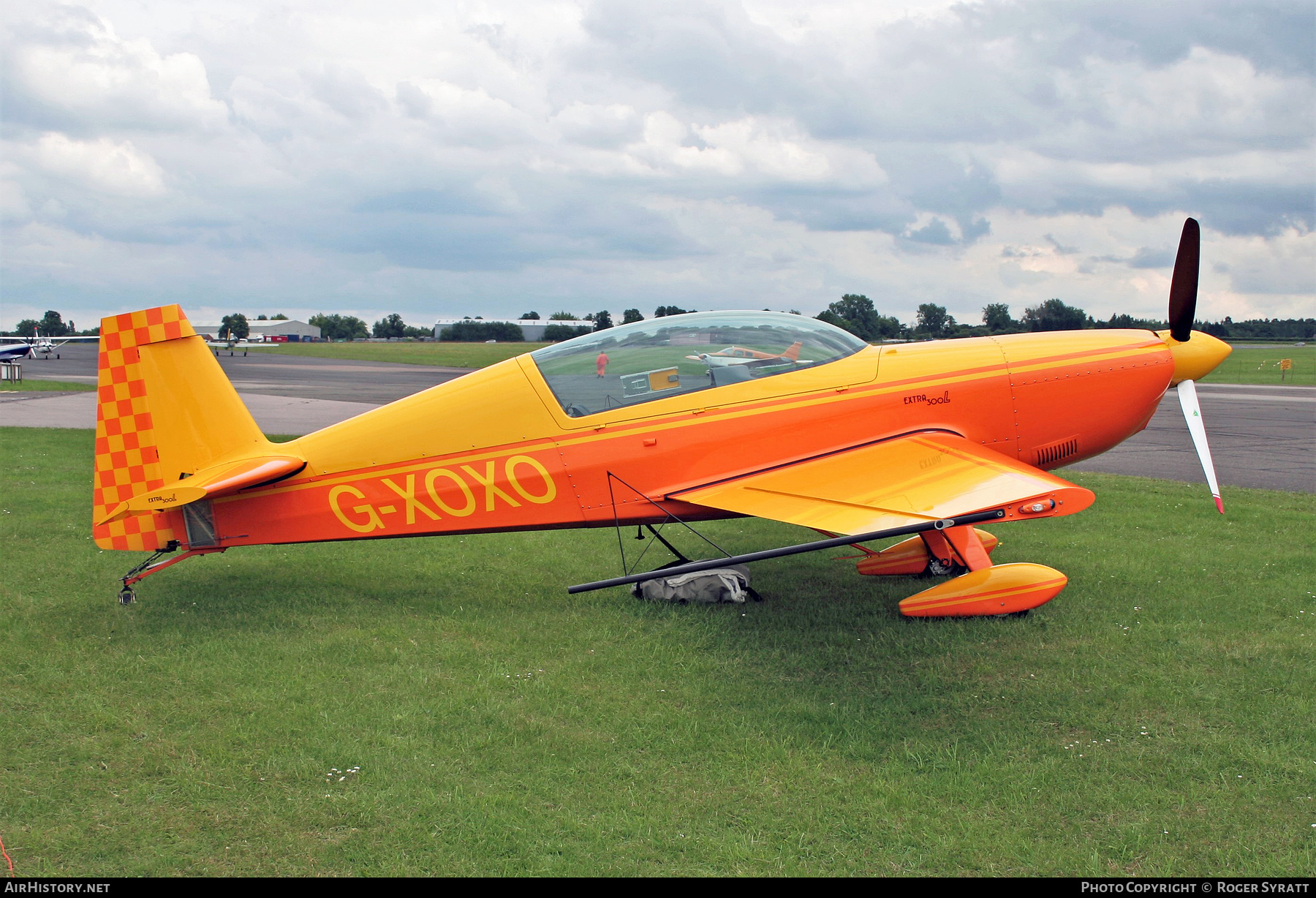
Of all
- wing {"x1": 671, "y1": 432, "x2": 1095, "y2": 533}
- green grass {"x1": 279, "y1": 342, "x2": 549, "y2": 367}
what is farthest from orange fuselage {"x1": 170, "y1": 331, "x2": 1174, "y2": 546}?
green grass {"x1": 279, "y1": 342, "x2": 549, "y2": 367}

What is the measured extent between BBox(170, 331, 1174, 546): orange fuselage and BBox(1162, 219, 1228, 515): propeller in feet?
5.28

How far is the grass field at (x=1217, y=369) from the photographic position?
1639 inches

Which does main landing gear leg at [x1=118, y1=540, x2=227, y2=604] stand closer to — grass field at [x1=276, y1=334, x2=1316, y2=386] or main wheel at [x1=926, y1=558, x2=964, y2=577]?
main wheel at [x1=926, y1=558, x2=964, y2=577]

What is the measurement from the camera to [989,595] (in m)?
6.25

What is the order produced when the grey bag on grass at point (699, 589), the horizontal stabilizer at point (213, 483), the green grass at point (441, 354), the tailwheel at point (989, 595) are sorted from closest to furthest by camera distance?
the horizontal stabilizer at point (213, 483), the tailwheel at point (989, 595), the grey bag on grass at point (699, 589), the green grass at point (441, 354)

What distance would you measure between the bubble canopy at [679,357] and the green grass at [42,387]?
27832 mm

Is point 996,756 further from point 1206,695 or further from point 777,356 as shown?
point 777,356

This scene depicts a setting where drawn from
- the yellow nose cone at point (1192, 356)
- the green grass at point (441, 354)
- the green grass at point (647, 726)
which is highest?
the green grass at point (441, 354)

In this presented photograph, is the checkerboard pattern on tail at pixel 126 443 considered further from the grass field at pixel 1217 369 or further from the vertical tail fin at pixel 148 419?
the grass field at pixel 1217 369

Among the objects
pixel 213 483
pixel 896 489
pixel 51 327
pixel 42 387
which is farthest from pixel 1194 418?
pixel 51 327

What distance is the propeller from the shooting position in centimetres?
700

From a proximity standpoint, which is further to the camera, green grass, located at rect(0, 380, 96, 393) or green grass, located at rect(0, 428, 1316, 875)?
green grass, located at rect(0, 380, 96, 393)

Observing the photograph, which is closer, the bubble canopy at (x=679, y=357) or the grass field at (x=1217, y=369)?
the bubble canopy at (x=679, y=357)

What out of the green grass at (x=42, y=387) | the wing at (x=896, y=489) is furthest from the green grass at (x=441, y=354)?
the wing at (x=896, y=489)
